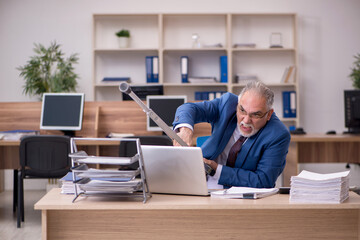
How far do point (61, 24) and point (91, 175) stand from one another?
15.4ft

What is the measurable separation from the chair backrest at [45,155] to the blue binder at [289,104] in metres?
3.03

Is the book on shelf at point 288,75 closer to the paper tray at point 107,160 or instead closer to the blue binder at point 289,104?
the blue binder at point 289,104

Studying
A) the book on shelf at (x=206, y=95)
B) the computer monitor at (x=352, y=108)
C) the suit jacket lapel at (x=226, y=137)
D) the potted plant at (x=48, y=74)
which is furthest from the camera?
the book on shelf at (x=206, y=95)

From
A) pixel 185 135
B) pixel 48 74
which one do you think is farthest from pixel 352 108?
pixel 48 74

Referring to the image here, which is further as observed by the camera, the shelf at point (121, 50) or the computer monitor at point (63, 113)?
the shelf at point (121, 50)

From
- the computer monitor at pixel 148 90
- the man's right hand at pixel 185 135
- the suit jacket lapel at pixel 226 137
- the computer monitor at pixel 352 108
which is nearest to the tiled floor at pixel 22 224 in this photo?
the computer monitor at pixel 148 90

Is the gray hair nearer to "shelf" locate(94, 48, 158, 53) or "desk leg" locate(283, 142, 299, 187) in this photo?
"desk leg" locate(283, 142, 299, 187)

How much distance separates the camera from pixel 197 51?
6.02m

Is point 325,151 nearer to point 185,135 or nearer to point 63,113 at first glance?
point 63,113

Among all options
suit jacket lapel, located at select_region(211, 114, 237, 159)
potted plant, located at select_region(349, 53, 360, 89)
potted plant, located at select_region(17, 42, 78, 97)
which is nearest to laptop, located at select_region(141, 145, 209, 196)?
suit jacket lapel, located at select_region(211, 114, 237, 159)

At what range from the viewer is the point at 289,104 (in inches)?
230

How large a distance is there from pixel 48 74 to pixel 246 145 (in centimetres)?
396

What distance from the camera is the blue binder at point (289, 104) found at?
5832mm

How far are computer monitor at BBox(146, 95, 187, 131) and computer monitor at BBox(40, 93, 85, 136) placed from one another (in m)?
0.63
